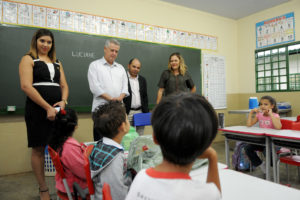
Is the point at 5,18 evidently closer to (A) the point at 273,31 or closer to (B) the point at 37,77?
(B) the point at 37,77

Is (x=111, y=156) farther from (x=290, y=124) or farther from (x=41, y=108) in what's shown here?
(x=290, y=124)

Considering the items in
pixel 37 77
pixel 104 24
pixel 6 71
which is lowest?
pixel 37 77

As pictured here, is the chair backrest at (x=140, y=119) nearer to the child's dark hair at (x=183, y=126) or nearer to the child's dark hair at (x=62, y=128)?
the child's dark hair at (x=62, y=128)

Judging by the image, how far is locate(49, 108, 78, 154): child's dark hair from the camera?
1461 millimetres

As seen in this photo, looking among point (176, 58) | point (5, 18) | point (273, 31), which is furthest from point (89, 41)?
point (273, 31)

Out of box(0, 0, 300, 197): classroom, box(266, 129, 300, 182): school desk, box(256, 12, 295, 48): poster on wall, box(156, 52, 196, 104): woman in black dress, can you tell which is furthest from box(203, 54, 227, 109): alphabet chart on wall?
box(266, 129, 300, 182): school desk

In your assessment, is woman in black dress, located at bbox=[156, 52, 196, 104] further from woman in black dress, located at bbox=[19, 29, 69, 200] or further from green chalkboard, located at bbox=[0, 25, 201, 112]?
woman in black dress, located at bbox=[19, 29, 69, 200]

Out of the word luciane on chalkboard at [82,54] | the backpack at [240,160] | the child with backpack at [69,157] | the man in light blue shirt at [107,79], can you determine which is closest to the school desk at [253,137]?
the backpack at [240,160]

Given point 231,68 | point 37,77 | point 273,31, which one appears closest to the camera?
point 37,77

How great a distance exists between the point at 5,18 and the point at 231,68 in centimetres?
448

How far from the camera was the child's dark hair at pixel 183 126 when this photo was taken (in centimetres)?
57

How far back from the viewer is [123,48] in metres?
3.73

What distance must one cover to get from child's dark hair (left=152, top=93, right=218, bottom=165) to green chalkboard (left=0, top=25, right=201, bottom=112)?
287cm

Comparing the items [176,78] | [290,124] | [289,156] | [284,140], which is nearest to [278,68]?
[290,124]
